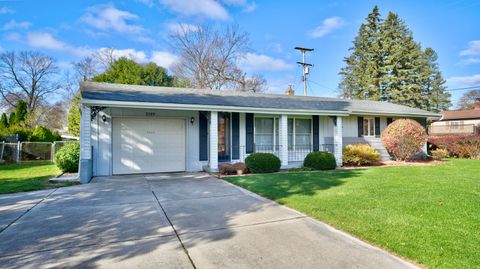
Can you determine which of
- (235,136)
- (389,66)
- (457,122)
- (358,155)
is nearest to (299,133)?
(358,155)

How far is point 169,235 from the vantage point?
3.88m

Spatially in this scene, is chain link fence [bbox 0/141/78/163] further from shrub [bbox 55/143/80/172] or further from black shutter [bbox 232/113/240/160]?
black shutter [bbox 232/113/240/160]

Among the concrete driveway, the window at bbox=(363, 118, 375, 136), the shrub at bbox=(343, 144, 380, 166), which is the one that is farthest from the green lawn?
the window at bbox=(363, 118, 375, 136)

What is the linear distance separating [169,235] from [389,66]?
3528 cm

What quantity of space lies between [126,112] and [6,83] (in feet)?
98.9

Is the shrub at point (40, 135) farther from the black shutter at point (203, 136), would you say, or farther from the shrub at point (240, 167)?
the shrub at point (240, 167)

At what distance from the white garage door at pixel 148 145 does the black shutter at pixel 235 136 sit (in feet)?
6.86

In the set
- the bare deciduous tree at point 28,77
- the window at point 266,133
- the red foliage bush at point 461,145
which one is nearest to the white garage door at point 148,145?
the window at point 266,133

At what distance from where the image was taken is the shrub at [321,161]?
11.0 metres

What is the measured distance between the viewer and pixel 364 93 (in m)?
33.7

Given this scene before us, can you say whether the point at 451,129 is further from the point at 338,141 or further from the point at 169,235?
the point at 169,235

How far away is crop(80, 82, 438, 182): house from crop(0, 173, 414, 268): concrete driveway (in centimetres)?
331

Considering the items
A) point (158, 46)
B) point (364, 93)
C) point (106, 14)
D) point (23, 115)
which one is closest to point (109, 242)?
point (106, 14)

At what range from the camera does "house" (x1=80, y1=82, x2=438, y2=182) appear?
9266 millimetres
